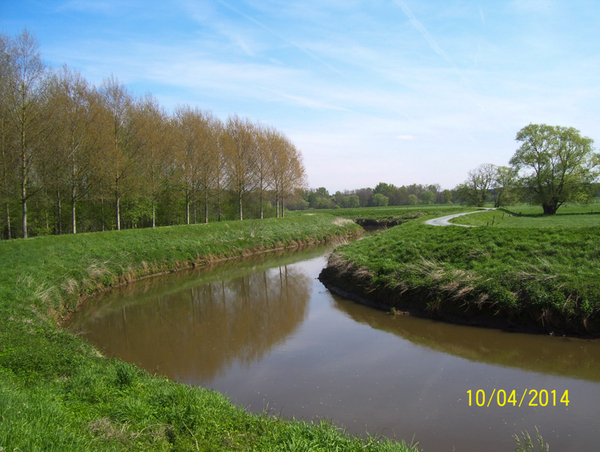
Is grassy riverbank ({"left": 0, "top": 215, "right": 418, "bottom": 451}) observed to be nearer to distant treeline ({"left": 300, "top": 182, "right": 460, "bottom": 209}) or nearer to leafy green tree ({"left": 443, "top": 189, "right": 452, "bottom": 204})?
distant treeline ({"left": 300, "top": 182, "right": 460, "bottom": 209})

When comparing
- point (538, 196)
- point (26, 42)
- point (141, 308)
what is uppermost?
point (26, 42)

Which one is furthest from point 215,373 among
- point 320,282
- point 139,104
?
point 139,104

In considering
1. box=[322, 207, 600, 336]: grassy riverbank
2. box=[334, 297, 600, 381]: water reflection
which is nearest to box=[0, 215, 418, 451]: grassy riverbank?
box=[334, 297, 600, 381]: water reflection

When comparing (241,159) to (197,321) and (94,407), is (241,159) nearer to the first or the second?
(197,321)

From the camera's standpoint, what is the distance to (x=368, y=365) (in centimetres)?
830

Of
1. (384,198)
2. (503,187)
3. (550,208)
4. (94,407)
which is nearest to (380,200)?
(384,198)

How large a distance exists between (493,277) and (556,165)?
33018mm

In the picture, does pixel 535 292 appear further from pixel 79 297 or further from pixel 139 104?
pixel 139 104

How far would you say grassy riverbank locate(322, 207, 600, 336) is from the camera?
9.48 m

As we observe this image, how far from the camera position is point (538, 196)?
37531 mm

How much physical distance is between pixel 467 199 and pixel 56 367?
68840 mm

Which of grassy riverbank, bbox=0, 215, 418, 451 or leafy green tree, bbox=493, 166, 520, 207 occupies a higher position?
leafy green tree, bbox=493, 166, 520, 207

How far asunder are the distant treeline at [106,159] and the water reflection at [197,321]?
8.51 meters

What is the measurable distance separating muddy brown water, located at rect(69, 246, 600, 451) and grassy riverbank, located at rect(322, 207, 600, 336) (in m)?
0.62
